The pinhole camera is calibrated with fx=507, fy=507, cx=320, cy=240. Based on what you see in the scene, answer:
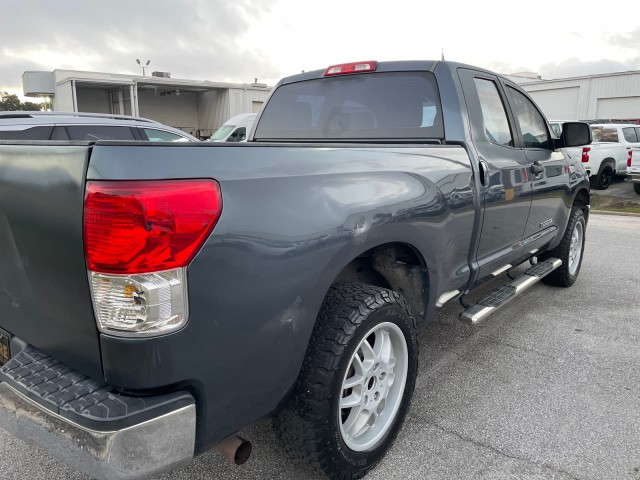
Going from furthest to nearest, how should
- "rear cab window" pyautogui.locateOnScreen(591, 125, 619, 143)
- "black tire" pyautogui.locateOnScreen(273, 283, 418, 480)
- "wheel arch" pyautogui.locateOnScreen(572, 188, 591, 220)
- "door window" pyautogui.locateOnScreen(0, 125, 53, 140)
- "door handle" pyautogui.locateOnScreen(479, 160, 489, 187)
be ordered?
"rear cab window" pyautogui.locateOnScreen(591, 125, 619, 143) < "door window" pyautogui.locateOnScreen(0, 125, 53, 140) < "wheel arch" pyautogui.locateOnScreen(572, 188, 591, 220) < "door handle" pyautogui.locateOnScreen(479, 160, 489, 187) < "black tire" pyautogui.locateOnScreen(273, 283, 418, 480)

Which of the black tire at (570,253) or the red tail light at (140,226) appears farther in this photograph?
the black tire at (570,253)

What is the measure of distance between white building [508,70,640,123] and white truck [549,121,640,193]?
53.2 ft

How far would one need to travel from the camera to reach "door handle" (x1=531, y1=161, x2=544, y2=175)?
3.83m

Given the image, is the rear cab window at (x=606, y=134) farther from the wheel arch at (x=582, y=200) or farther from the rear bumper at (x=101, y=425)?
the rear bumper at (x=101, y=425)

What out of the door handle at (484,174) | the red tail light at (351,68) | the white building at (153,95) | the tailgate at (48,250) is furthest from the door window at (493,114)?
the white building at (153,95)

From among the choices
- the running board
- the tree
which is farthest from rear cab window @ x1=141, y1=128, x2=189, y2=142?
the tree

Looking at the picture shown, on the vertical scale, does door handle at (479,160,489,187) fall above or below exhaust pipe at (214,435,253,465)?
above

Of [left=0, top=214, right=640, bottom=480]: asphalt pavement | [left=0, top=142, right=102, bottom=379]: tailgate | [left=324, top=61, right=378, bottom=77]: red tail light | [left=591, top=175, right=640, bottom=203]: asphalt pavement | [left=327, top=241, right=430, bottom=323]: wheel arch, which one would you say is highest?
[left=324, top=61, right=378, bottom=77]: red tail light

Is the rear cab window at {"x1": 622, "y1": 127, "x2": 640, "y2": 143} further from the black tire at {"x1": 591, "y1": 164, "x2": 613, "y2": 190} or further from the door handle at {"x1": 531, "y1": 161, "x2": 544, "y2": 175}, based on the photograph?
the door handle at {"x1": 531, "y1": 161, "x2": 544, "y2": 175}

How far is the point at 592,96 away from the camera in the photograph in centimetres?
3064

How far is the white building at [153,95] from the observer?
99.3ft

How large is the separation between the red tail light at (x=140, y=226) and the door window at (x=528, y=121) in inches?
125

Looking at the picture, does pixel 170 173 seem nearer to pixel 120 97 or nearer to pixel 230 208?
pixel 230 208

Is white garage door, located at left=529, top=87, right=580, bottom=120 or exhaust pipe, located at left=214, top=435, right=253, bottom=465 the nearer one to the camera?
exhaust pipe, located at left=214, top=435, right=253, bottom=465
